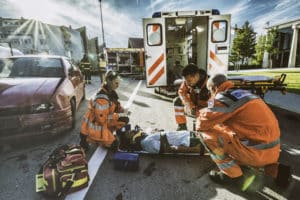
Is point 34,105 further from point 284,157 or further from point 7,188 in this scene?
point 284,157

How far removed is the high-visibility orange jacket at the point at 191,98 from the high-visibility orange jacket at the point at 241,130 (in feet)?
5.15

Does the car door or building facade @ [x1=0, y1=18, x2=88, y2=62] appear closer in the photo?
the car door

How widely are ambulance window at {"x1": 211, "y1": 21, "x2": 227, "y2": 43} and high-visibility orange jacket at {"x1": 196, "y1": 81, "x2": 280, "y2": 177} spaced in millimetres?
4115

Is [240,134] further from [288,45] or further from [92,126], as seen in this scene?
[288,45]

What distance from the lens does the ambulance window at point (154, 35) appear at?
579 cm

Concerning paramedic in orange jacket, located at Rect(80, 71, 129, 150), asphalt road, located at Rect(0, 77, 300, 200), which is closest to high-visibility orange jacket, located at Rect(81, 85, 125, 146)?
paramedic in orange jacket, located at Rect(80, 71, 129, 150)

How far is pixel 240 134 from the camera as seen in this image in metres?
2.16

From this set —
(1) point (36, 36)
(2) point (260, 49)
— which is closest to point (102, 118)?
(2) point (260, 49)

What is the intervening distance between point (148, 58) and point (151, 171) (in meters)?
4.19

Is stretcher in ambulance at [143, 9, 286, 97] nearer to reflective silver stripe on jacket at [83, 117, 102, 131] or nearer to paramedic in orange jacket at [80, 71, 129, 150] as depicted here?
paramedic in orange jacket at [80, 71, 129, 150]

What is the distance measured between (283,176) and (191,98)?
2.20 m

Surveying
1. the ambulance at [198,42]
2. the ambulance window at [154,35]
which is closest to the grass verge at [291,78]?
the ambulance at [198,42]

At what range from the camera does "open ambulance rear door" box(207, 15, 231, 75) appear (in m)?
5.72

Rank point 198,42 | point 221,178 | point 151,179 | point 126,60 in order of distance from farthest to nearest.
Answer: point 126,60, point 198,42, point 151,179, point 221,178
